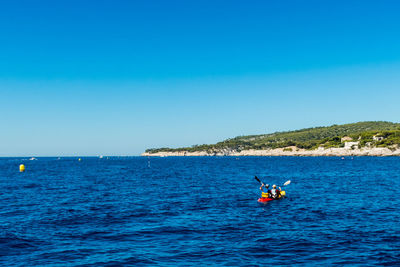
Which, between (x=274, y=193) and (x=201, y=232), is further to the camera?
(x=274, y=193)

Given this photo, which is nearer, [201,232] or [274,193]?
[201,232]

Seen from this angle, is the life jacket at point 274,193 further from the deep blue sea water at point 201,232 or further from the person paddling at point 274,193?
the deep blue sea water at point 201,232

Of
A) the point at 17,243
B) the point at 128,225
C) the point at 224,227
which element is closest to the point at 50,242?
the point at 17,243

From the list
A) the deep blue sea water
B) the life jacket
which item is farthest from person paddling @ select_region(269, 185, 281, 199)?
the deep blue sea water

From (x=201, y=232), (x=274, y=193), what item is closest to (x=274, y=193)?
(x=274, y=193)

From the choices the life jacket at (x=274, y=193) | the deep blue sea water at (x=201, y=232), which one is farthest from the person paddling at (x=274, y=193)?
the deep blue sea water at (x=201, y=232)

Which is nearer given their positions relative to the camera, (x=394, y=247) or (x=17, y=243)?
(x=394, y=247)

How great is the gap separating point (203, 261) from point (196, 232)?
21.4 feet

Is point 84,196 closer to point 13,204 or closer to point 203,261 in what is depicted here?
point 13,204

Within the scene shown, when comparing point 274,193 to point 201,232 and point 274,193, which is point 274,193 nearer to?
point 274,193

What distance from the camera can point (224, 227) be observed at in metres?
26.4

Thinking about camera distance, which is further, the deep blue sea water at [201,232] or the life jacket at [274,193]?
the life jacket at [274,193]

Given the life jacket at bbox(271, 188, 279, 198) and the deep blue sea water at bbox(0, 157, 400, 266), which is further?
the life jacket at bbox(271, 188, 279, 198)

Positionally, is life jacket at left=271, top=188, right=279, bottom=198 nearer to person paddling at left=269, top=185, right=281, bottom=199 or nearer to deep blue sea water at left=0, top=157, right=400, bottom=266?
person paddling at left=269, top=185, right=281, bottom=199
